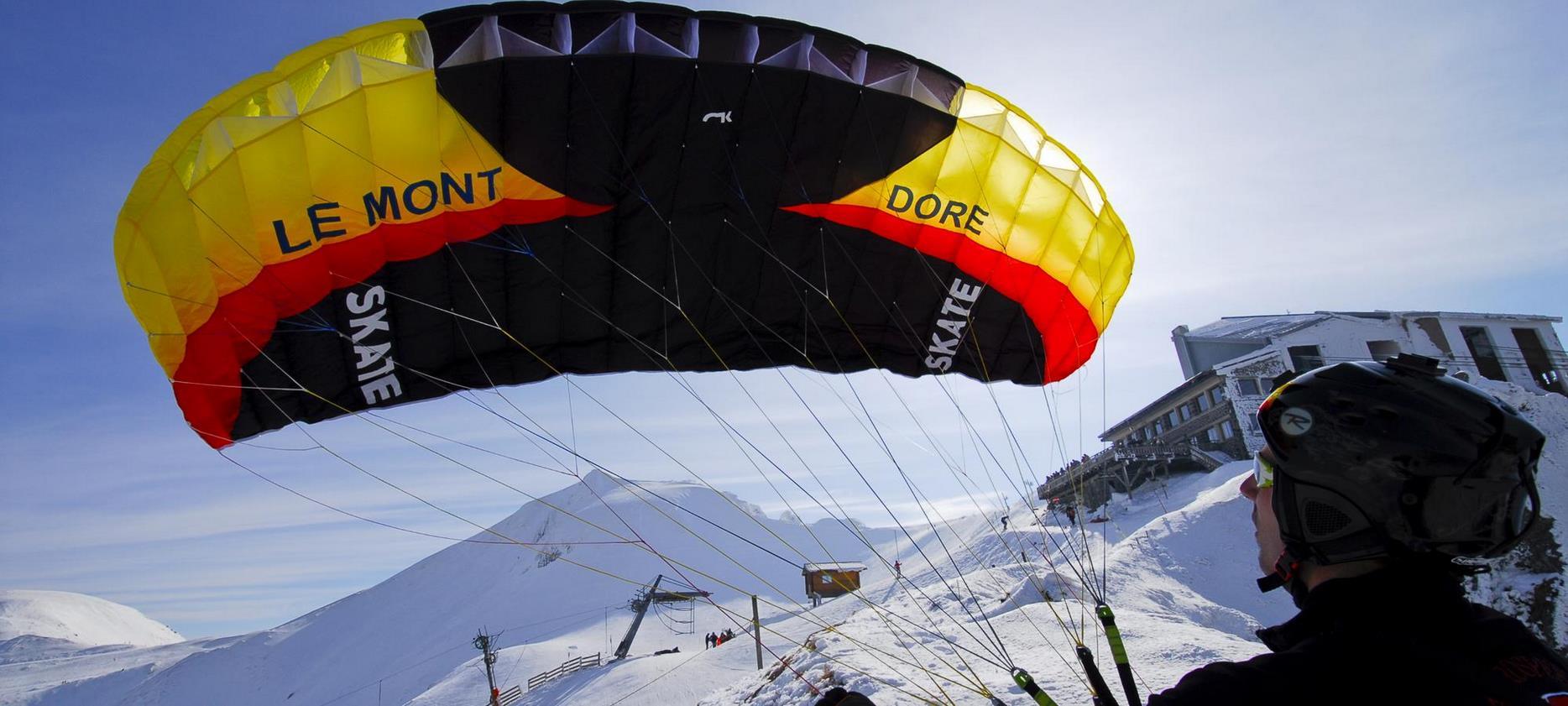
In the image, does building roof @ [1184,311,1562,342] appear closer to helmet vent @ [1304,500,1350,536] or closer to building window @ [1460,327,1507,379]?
building window @ [1460,327,1507,379]

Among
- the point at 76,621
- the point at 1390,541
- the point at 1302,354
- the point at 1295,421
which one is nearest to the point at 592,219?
the point at 1295,421

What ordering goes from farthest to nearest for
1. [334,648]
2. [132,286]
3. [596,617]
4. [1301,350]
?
[334,648] → [596,617] → [1301,350] → [132,286]

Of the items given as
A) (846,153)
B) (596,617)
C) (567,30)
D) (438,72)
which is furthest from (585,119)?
(596,617)

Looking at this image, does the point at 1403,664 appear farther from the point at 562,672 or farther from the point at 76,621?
the point at 76,621

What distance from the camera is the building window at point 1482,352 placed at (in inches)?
1154

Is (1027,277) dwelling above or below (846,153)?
below

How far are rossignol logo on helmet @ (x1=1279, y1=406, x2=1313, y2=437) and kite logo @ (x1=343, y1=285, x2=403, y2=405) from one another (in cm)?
744

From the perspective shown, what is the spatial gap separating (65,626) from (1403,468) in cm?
20460

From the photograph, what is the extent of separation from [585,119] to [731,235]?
74.8 inches

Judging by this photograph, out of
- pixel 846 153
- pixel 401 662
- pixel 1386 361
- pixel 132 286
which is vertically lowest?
pixel 401 662

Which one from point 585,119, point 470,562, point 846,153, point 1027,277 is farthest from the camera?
point 470,562

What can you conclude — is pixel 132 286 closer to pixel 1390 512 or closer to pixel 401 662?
pixel 1390 512

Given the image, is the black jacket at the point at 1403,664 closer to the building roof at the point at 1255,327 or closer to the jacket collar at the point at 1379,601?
the jacket collar at the point at 1379,601

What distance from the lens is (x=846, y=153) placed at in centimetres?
791
